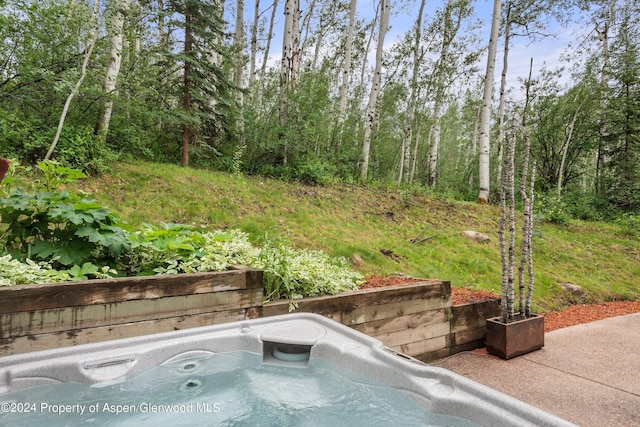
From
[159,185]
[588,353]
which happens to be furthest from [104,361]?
[159,185]

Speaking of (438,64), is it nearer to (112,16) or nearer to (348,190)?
(348,190)

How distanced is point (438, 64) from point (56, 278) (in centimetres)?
1336

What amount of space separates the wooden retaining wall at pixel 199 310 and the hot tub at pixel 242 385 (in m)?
0.14

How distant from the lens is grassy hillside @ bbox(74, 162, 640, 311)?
4.81 meters

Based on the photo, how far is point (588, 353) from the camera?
9.87 feet

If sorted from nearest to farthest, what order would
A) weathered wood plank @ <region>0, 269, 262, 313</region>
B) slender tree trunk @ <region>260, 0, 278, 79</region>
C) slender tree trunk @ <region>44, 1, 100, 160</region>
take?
weathered wood plank @ <region>0, 269, 262, 313</region> → slender tree trunk @ <region>44, 1, 100, 160</region> → slender tree trunk @ <region>260, 0, 278, 79</region>

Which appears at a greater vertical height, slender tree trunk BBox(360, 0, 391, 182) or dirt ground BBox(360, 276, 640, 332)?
slender tree trunk BBox(360, 0, 391, 182)

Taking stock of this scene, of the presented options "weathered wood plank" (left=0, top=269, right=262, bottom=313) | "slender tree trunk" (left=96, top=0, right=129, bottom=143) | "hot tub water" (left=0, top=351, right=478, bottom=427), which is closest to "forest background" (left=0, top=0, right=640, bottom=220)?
"slender tree trunk" (left=96, top=0, right=129, bottom=143)

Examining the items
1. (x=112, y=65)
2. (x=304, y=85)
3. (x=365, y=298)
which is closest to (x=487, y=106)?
(x=304, y=85)

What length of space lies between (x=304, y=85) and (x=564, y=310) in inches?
285

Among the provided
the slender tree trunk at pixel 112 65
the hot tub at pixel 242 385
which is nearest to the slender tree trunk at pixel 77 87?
the slender tree trunk at pixel 112 65

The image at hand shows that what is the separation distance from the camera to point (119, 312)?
1765mm

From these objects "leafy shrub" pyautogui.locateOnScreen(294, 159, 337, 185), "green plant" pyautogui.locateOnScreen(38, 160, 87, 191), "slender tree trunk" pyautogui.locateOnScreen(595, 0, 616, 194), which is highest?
"slender tree trunk" pyautogui.locateOnScreen(595, 0, 616, 194)

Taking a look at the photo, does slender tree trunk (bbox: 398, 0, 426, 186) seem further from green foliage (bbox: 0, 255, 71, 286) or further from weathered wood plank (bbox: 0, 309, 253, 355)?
green foliage (bbox: 0, 255, 71, 286)
